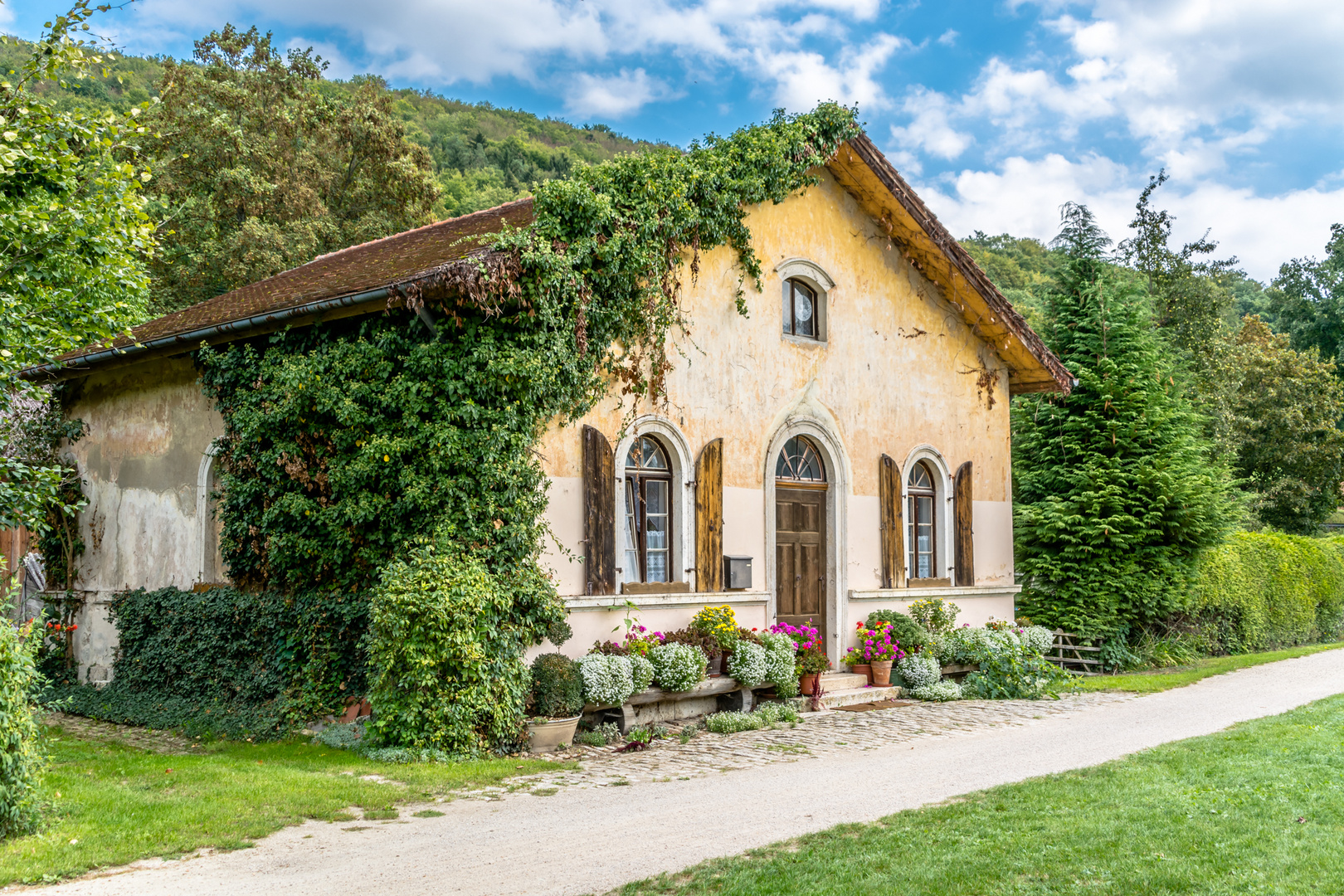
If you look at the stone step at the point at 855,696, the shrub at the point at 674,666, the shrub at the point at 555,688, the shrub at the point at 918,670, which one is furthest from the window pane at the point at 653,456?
the shrub at the point at 918,670

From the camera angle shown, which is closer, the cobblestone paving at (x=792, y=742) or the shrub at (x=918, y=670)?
the cobblestone paving at (x=792, y=742)

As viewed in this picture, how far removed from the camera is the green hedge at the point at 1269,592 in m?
20.3

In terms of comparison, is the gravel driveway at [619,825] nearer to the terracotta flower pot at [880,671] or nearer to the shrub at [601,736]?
the shrub at [601,736]

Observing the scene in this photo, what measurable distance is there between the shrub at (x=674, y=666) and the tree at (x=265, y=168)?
54.3ft

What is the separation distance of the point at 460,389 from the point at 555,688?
2.98 m

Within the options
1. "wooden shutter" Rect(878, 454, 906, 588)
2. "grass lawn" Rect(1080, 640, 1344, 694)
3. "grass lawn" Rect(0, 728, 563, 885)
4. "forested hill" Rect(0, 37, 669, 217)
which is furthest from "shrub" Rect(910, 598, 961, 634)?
"forested hill" Rect(0, 37, 669, 217)

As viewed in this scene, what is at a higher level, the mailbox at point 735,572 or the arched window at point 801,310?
the arched window at point 801,310

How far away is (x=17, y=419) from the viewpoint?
13648mm

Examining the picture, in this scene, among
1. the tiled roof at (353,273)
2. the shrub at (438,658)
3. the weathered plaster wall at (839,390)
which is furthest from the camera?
the weathered plaster wall at (839,390)

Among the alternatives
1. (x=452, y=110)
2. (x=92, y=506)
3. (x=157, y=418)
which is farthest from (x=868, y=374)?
(x=452, y=110)

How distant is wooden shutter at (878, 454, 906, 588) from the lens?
14.6 meters

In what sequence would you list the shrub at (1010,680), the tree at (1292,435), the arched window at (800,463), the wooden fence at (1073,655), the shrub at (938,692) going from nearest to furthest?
the arched window at (800,463), the shrub at (938,692), the shrub at (1010,680), the wooden fence at (1073,655), the tree at (1292,435)

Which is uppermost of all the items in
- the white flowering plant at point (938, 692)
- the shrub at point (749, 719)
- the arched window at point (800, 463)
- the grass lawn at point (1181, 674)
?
the arched window at point (800, 463)

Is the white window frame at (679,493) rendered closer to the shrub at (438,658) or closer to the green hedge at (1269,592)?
the shrub at (438,658)
